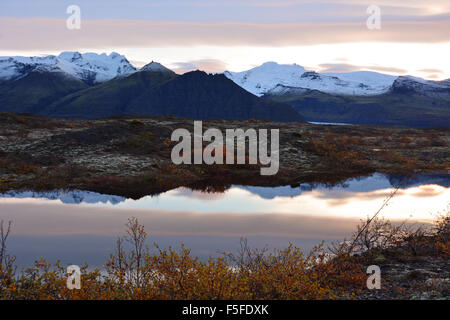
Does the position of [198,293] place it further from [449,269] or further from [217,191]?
[217,191]

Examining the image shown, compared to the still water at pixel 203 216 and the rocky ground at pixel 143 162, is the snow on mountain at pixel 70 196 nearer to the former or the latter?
the still water at pixel 203 216

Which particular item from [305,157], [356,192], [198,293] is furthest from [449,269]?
[305,157]

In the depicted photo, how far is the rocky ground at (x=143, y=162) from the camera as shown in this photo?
3662 centimetres

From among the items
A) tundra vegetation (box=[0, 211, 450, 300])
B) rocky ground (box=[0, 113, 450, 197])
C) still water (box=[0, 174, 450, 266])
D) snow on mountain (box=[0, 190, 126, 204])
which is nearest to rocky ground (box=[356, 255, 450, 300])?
tundra vegetation (box=[0, 211, 450, 300])

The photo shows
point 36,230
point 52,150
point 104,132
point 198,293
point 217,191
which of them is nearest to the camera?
point 198,293

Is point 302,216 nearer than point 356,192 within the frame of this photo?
Yes

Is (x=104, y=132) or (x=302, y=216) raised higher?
(x=104, y=132)

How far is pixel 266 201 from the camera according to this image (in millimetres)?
32062

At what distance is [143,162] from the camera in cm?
4394

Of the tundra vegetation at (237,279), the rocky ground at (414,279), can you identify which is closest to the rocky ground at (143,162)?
the tundra vegetation at (237,279)

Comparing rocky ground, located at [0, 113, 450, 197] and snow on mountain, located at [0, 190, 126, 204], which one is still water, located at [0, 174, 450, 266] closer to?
snow on mountain, located at [0, 190, 126, 204]

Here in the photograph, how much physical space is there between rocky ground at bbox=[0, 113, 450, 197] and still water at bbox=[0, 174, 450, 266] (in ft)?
12.1

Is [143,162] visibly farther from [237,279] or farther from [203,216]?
[237,279]
